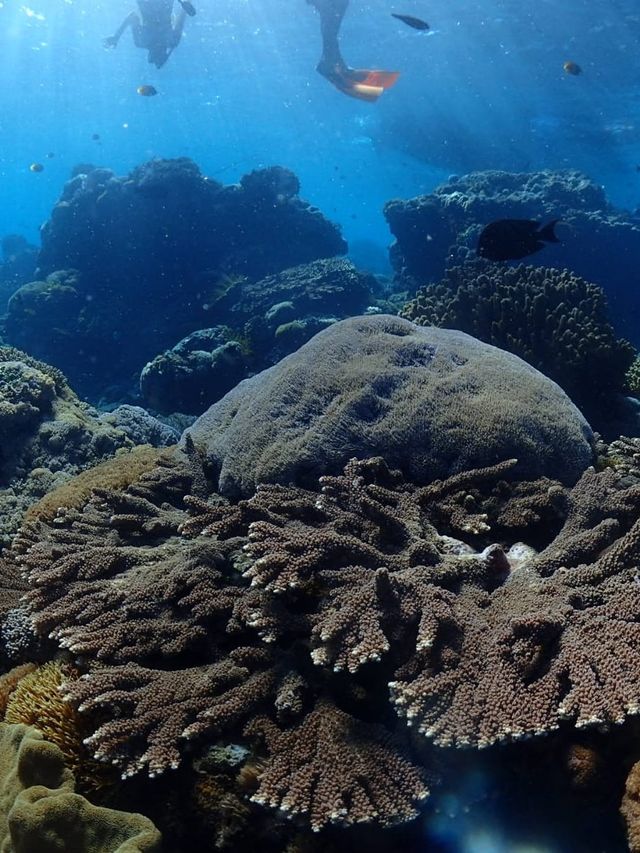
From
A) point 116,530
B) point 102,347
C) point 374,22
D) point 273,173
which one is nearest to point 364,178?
point 374,22

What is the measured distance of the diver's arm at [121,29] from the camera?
78.7 ft

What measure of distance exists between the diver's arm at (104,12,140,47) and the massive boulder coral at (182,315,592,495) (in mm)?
26560

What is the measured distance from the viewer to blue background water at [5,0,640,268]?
28969 millimetres

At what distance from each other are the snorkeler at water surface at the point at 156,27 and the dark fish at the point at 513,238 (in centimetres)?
2631

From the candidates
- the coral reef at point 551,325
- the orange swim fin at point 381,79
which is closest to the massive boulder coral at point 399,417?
the coral reef at point 551,325

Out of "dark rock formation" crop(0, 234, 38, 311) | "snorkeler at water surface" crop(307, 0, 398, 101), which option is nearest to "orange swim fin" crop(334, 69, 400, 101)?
"snorkeler at water surface" crop(307, 0, 398, 101)

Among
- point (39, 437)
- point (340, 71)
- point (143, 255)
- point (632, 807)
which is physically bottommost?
point (143, 255)

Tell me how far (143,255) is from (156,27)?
13.2 meters

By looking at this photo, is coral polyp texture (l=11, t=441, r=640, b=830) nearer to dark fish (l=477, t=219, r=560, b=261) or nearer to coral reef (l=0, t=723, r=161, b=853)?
coral reef (l=0, t=723, r=161, b=853)

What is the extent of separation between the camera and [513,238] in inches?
218

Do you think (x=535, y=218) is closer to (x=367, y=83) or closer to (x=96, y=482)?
(x=367, y=83)

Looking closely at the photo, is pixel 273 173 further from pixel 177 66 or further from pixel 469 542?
pixel 177 66

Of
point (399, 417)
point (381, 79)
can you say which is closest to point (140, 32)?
point (381, 79)

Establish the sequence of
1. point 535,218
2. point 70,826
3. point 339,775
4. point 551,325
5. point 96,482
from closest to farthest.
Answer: point 339,775 < point 70,826 < point 96,482 < point 551,325 < point 535,218
